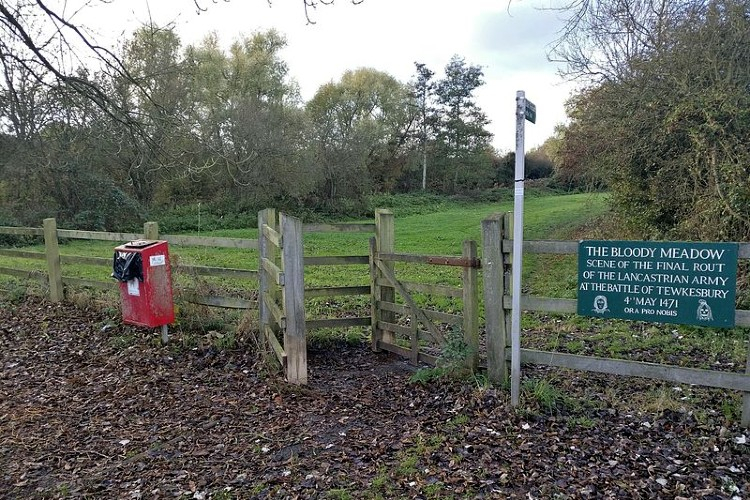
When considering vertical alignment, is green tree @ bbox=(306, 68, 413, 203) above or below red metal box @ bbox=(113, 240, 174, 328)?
above

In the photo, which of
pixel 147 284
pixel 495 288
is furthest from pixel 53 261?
pixel 495 288

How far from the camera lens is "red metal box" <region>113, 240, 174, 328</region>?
600cm

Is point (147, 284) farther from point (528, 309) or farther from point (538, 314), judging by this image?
point (538, 314)

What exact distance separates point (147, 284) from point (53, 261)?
9.50ft

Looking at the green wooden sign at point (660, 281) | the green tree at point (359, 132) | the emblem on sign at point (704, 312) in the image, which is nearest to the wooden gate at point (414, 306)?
the green wooden sign at point (660, 281)

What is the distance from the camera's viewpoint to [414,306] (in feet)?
17.7

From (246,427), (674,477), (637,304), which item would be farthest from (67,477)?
(637,304)

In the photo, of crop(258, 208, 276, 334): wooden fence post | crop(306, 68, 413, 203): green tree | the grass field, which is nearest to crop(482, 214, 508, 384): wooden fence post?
the grass field

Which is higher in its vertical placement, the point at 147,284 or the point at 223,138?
the point at 223,138

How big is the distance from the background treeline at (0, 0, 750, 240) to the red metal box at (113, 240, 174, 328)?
1292 millimetres

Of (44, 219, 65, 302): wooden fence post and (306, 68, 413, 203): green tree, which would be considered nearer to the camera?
(44, 219, 65, 302): wooden fence post

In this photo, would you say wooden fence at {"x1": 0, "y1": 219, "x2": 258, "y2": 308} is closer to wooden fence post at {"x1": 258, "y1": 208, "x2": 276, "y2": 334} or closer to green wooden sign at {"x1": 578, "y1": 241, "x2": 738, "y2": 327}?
wooden fence post at {"x1": 258, "y1": 208, "x2": 276, "y2": 334}

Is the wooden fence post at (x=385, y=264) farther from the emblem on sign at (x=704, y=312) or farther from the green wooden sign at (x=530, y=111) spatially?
the emblem on sign at (x=704, y=312)

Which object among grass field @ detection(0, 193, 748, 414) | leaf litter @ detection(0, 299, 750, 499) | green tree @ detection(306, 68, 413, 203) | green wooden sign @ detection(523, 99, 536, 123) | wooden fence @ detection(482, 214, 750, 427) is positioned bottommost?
leaf litter @ detection(0, 299, 750, 499)
